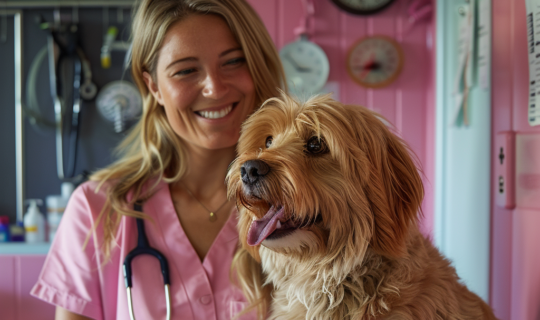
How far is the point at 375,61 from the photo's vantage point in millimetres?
2885

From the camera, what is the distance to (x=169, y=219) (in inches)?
58.2

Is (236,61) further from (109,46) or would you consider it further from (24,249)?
(24,249)

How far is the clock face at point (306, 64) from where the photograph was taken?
9.43ft

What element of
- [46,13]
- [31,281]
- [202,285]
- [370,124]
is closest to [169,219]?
[202,285]

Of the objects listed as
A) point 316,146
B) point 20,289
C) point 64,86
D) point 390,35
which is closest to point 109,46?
point 64,86

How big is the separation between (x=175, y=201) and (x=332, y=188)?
27.5 inches

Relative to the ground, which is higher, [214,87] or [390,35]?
[390,35]

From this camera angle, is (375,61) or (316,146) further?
(375,61)

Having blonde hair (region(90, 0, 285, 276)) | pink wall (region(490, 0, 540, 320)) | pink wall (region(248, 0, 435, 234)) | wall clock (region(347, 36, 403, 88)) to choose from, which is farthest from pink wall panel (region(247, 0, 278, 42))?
pink wall (region(490, 0, 540, 320))

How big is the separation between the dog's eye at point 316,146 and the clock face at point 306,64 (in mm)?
1835

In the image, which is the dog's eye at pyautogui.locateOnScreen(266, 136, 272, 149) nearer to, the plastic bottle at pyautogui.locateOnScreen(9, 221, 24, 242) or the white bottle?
the white bottle

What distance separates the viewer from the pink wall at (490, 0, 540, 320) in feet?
3.98

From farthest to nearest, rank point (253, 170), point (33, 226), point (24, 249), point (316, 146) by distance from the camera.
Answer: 1. point (33, 226)
2. point (24, 249)
3. point (316, 146)
4. point (253, 170)

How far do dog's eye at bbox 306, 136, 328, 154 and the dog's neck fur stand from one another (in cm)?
26
